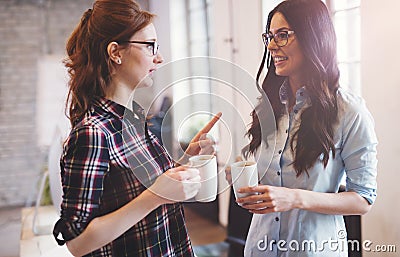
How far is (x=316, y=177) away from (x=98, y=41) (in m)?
0.45

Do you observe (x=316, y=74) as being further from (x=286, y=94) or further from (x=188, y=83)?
(x=188, y=83)

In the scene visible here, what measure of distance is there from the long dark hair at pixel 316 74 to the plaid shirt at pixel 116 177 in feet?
0.85

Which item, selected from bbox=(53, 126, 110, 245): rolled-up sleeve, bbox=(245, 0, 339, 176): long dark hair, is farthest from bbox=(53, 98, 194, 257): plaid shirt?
bbox=(245, 0, 339, 176): long dark hair

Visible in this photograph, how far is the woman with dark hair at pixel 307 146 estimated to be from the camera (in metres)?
0.90

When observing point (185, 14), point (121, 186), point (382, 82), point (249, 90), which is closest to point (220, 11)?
point (185, 14)

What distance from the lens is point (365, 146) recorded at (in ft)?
2.94

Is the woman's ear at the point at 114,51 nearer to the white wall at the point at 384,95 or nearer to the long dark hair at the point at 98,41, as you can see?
the long dark hair at the point at 98,41

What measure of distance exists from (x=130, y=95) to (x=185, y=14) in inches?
63.2

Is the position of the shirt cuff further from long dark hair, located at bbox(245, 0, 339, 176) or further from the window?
the window

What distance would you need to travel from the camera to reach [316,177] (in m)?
0.94

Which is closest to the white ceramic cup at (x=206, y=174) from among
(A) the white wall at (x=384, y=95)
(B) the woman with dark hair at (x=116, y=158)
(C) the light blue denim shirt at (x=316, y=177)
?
(B) the woman with dark hair at (x=116, y=158)

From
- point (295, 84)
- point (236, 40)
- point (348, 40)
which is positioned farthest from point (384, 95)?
point (236, 40)

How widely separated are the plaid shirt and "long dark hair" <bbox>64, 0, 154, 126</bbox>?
0.10 ft

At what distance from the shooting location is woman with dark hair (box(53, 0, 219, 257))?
0.75m
